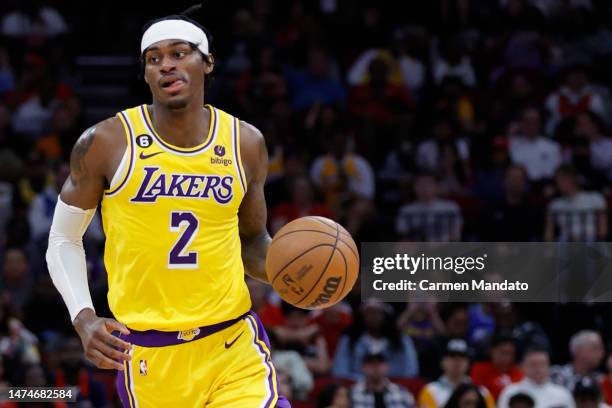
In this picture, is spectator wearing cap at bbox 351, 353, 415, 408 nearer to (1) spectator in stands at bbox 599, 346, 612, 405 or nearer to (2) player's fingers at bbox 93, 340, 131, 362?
(1) spectator in stands at bbox 599, 346, 612, 405

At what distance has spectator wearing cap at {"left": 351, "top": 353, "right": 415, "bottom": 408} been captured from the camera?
9.58 m

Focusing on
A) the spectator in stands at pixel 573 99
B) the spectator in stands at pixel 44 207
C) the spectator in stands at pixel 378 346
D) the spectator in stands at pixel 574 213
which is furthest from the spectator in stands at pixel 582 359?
the spectator in stands at pixel 44 207

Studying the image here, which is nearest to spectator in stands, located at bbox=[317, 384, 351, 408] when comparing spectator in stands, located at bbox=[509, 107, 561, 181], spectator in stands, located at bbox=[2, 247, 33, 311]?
spectator in stands, located at bbox=[2, 247, 33, 311]

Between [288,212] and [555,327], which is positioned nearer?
[555,327]

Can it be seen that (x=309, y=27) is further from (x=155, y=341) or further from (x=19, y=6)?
(x=155, y=341)

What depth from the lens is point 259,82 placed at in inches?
563

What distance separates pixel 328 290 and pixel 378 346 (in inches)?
208

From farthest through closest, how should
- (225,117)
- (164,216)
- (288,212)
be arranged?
1. (288,212)
2. (225,117)
3. (164,216)

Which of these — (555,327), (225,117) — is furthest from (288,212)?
(225,117)

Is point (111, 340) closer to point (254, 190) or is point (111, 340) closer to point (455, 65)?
point (254, 190)

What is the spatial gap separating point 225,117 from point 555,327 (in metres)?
6.47

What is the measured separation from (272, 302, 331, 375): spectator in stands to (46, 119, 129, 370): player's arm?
16.7ft

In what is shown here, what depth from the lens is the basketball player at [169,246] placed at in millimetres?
5109

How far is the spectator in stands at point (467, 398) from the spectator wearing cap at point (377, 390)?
40cm
